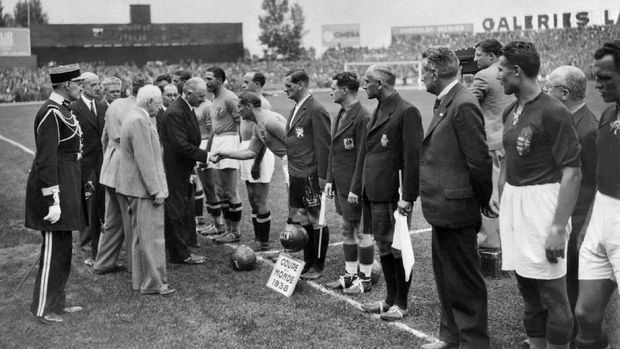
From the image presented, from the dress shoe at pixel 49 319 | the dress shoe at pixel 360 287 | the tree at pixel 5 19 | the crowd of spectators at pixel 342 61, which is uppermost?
the tree at pixel 5 19

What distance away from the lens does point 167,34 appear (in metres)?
64.7

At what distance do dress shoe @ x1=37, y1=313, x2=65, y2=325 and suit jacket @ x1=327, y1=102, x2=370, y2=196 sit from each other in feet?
9.82

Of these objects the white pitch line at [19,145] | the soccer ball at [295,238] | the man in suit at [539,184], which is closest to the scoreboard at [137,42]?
the white pitch line at [19,145]

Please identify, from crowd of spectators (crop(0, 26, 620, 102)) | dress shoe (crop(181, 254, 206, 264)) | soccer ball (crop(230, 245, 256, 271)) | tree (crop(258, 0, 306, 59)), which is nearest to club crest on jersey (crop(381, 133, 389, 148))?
soccer ball (crop(230, 245, 256, 271))

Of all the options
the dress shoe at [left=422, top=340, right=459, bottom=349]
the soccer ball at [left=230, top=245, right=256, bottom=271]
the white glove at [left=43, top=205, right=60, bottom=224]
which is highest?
the white glove at [left=43, top=205, right=60, bottom=224]

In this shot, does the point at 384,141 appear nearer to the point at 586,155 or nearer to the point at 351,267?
the point at 586,155

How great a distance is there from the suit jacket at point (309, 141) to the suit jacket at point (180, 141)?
1.44 meters

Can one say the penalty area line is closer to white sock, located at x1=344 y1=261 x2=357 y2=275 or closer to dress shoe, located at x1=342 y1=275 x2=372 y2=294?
dress shoe, located at x1=342 y1=275 x2=372 y2=294

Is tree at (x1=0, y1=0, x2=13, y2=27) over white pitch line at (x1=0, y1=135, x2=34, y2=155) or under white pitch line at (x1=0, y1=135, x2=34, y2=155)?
over

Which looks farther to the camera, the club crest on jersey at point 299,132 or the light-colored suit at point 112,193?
the light-colored suit at point 112,193

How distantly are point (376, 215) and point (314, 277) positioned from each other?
1734 mm

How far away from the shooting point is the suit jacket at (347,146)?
22.6 ft

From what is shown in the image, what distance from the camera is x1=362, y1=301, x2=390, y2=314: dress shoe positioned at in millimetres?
6387

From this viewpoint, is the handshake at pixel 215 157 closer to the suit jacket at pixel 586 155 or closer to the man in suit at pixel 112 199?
the man in suit at pixel 112 199
